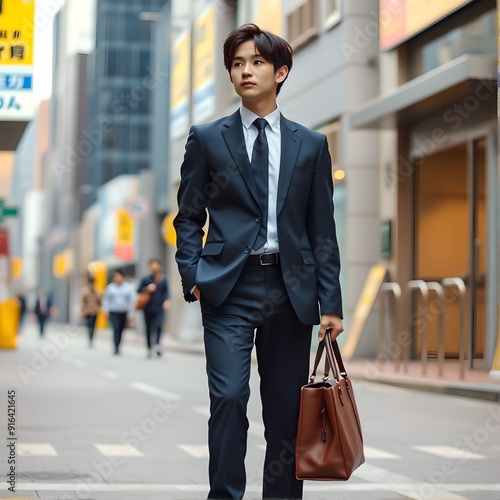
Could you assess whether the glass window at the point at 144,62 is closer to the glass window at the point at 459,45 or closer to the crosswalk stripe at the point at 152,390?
the glass window at the point at 459,45

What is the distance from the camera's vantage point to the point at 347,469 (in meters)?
4.47

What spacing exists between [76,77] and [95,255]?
26930 mm

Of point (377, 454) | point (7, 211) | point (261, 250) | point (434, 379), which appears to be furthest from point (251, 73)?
point (7, 211)

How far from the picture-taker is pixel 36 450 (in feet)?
26.3

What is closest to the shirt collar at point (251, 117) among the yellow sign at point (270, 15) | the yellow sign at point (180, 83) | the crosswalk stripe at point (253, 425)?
the crosswalk stripe at point (253, 425)

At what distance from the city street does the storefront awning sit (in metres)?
4.29

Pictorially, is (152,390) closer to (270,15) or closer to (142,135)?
(270,15)

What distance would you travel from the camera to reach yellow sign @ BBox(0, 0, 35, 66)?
17.0 metres

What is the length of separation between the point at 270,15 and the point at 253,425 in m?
20.7

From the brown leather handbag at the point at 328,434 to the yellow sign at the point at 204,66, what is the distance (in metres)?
29.9

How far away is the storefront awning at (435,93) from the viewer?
16188 millimetres

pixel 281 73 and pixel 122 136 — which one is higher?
pixel 122 136

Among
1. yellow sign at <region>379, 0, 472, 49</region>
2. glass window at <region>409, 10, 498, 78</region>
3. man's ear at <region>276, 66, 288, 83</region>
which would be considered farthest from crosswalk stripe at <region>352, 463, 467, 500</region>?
yellow sign at <region>379, 0, 472, 49</region>

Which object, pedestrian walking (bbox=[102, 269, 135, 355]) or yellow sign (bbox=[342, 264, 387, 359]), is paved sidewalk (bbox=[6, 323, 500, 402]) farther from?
pedestrian walking (bbox=[102, 269, 135, 355])
